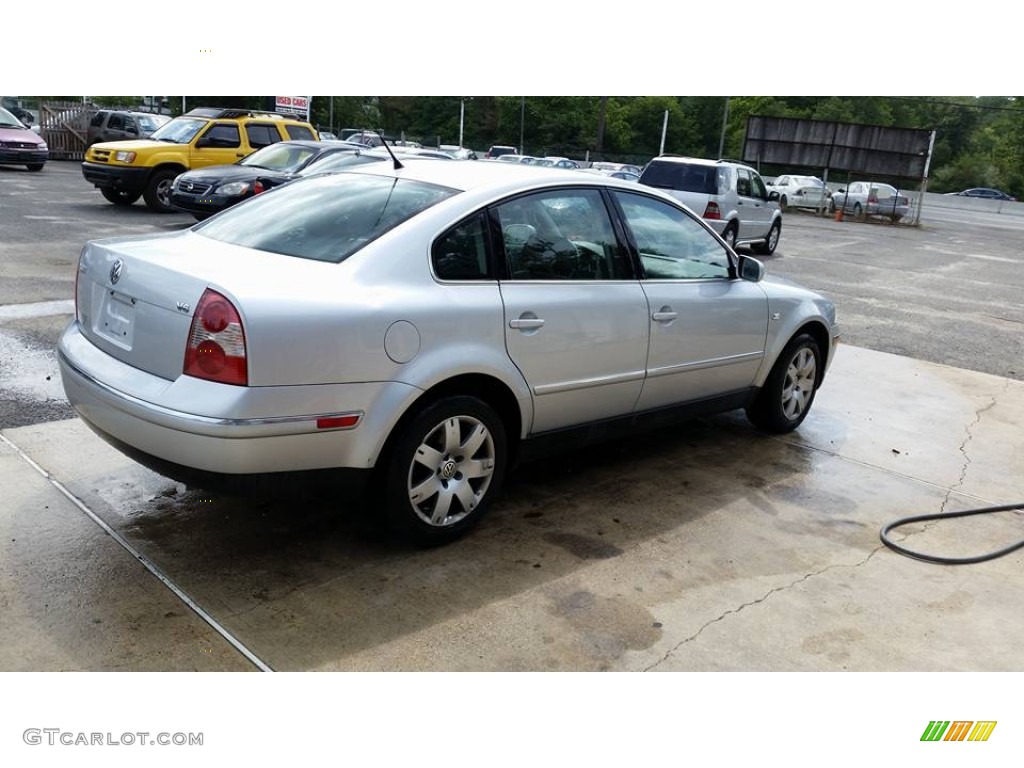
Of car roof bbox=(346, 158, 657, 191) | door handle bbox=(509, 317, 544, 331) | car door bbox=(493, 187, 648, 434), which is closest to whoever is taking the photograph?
door handle bbox=(509, 317, 544, 331)

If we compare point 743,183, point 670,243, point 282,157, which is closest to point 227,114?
point 282,157

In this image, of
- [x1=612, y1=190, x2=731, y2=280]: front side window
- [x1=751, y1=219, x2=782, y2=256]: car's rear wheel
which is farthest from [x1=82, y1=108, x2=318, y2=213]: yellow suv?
[x1=612, y1=190, x2=731, y2=280]: front side window

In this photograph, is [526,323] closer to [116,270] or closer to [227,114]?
[116,270]

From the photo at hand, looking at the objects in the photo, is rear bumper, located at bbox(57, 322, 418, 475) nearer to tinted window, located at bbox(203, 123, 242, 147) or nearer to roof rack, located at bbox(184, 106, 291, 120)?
tinted window, located at bbox(203, 123, 242, 147)

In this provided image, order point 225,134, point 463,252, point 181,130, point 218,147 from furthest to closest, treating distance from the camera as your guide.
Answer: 1. point 181,130
2. point 225,134
3. point 218,147
4. point 463,252

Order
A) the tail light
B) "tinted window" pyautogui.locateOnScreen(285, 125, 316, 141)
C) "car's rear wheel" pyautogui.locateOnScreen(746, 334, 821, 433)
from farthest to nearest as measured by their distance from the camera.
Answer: "tinted window" pyautogui.locateOnScreen(285, 125, 316, 141), "car's rear wheel" pyautogui.locateOnScreen(746, 334, 821, 433), the tail light

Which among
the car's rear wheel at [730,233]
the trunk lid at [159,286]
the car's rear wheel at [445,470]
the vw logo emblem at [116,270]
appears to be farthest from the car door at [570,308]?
the car's rear wheel at [730,233]

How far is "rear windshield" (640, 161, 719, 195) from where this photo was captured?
49.1 ft

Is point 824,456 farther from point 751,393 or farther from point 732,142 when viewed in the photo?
point 732,142

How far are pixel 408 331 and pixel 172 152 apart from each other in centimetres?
1385

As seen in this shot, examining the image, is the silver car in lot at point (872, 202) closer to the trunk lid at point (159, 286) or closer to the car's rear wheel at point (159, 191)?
the car's rear wheel at point (159, 191)

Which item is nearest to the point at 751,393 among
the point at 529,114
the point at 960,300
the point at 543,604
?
the point at 543,604

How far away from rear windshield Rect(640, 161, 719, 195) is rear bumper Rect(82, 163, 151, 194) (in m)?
8.61

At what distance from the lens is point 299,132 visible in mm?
16844
